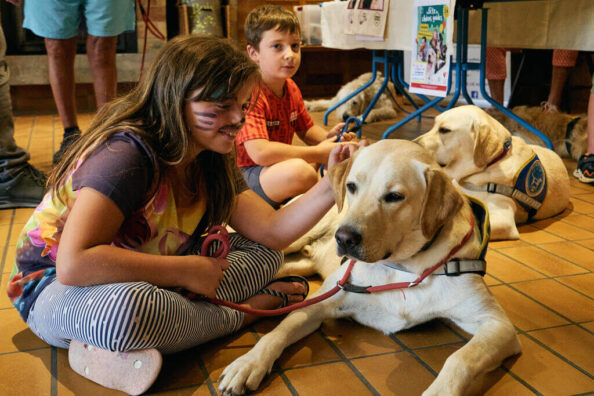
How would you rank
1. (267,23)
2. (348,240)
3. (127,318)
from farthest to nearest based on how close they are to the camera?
(267,23), (348,240), (127,318)

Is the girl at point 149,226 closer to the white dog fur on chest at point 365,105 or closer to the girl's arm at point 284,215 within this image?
the girl's arm at point 284,215

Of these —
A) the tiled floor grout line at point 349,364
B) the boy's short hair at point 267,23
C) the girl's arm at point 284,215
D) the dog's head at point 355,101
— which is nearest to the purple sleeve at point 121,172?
the girl's arm at point 284,215

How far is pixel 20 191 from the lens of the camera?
282 cm

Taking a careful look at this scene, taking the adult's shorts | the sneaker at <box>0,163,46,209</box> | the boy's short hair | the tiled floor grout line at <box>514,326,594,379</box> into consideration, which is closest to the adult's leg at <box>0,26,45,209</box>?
the sneaker at <box>0,163,46,209</box>

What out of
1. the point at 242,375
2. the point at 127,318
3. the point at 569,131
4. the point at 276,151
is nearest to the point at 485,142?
the point at 276,151

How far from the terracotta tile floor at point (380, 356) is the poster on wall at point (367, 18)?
2.35 meters

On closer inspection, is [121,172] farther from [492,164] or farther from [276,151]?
[492,164]

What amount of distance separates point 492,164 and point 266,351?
157 cm

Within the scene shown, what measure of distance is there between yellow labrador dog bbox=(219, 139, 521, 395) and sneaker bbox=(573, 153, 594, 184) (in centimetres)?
213

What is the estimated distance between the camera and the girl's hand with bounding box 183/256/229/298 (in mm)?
1458

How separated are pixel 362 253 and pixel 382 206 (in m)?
0.13

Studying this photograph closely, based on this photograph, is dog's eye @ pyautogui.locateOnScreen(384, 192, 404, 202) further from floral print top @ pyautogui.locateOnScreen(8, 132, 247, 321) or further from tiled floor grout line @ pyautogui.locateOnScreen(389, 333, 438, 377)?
floral print top @ pyautogui.locateOnScreen(8, 132, 247, 321)

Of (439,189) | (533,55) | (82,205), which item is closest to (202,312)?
(82,205)

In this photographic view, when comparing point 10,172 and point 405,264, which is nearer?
point 405,264
